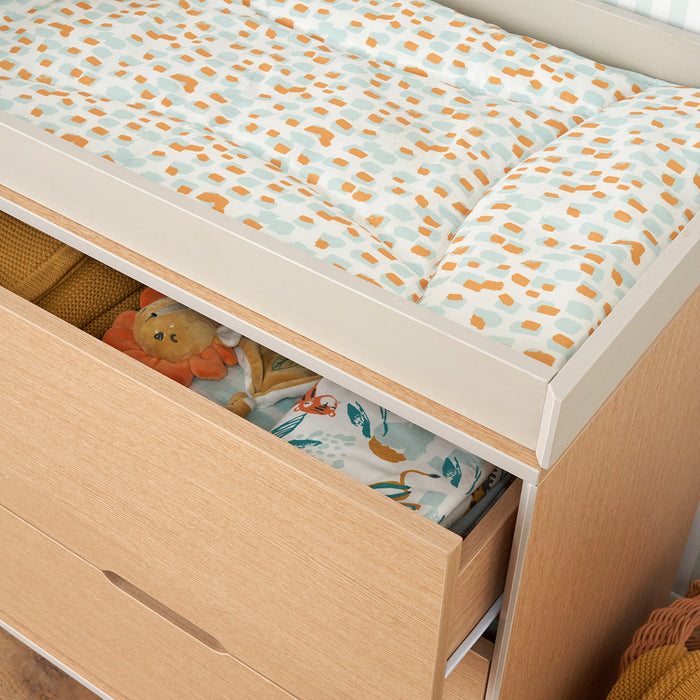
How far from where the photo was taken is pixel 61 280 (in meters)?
1.11

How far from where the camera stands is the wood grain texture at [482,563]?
739mm

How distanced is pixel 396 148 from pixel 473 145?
90 mm

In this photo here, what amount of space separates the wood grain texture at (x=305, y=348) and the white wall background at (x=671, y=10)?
725 millimetres

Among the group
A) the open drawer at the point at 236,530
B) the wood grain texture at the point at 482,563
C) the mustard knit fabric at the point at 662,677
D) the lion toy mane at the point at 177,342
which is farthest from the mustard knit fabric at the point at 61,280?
the mustard knit fabric at the point at 662,677

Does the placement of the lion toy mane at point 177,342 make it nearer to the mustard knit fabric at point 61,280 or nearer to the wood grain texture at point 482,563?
the mustard knit fabric at point 61,280

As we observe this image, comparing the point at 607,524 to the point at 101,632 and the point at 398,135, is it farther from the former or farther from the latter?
the point at 101,632

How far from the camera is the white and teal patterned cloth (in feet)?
2.72

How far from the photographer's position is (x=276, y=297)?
803 mm

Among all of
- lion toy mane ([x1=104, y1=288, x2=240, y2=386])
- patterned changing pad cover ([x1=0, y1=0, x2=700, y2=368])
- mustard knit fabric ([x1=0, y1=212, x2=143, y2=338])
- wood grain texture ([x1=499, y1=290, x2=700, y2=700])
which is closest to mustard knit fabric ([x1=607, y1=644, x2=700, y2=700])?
wood grain texture ([x1=499, y1=290, x2=700, y2=700])

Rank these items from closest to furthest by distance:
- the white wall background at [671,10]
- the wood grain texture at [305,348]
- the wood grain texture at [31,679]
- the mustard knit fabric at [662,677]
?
1. the wood grain texture at [305,348]
2. the mustard knit fabric at [662,677]
3. the white wall background at [671,10]
4. the wood grain texture at [31,679]

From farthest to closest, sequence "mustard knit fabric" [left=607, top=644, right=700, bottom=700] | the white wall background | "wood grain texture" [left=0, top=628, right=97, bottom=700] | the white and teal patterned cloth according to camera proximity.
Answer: "wood grain texture" [left=0, top=628, right=97, bottom=700] → the white wall background → "mustard knit fabric" [left=607, top=644, right=700, bottom=700] → the white and teal patterned cloth

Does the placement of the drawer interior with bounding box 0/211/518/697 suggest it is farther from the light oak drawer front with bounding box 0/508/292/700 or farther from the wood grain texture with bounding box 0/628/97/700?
the wood grain texture with bounding box 0/628/97/700

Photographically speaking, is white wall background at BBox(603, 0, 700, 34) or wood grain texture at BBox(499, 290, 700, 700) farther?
white wall background at BBox(603, 0, 700, 34)

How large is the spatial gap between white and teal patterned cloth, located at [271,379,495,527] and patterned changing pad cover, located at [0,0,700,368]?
0.15m
